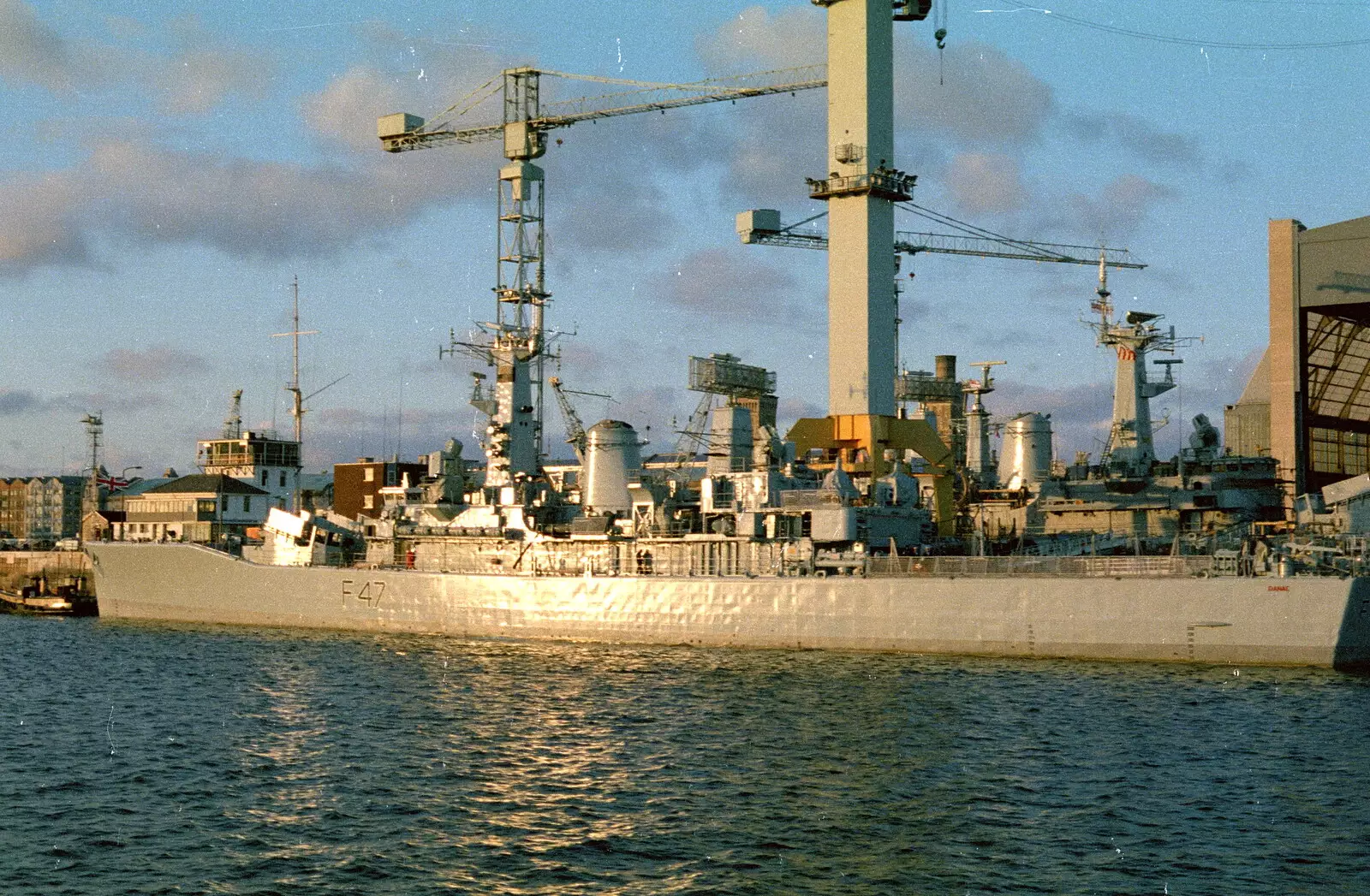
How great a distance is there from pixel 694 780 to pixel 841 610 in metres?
18.1

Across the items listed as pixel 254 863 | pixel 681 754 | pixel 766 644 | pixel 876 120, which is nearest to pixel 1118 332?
pixel 876 120

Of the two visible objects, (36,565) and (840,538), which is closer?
(840,538)

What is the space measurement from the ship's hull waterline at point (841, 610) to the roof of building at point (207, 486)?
2633cm

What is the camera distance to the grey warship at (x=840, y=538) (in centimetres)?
3691

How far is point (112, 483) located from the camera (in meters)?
94.9

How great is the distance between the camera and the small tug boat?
64750 mm

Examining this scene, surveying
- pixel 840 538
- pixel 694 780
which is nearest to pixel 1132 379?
pixel 840 538

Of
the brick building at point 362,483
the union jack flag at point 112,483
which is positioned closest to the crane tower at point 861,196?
the brick building at point 362,483

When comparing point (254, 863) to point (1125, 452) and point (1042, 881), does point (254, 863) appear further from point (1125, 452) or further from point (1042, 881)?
point (1125, 452)

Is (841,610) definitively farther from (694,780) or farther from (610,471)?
(694,780)

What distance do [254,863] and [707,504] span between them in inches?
1142

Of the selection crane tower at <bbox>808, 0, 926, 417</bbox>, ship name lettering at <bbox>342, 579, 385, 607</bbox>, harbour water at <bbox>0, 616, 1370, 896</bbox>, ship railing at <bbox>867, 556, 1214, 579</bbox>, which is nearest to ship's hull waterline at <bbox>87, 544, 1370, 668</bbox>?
ship name lettering at <bbox>342, 579, 385, 607</bbox>

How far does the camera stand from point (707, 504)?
45906 mm

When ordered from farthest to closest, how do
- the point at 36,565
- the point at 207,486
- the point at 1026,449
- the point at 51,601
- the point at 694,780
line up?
the point at 207,486 → the point at 36,565 → the point at 51,601 → the point at 1026,449 → the point at 694,780
